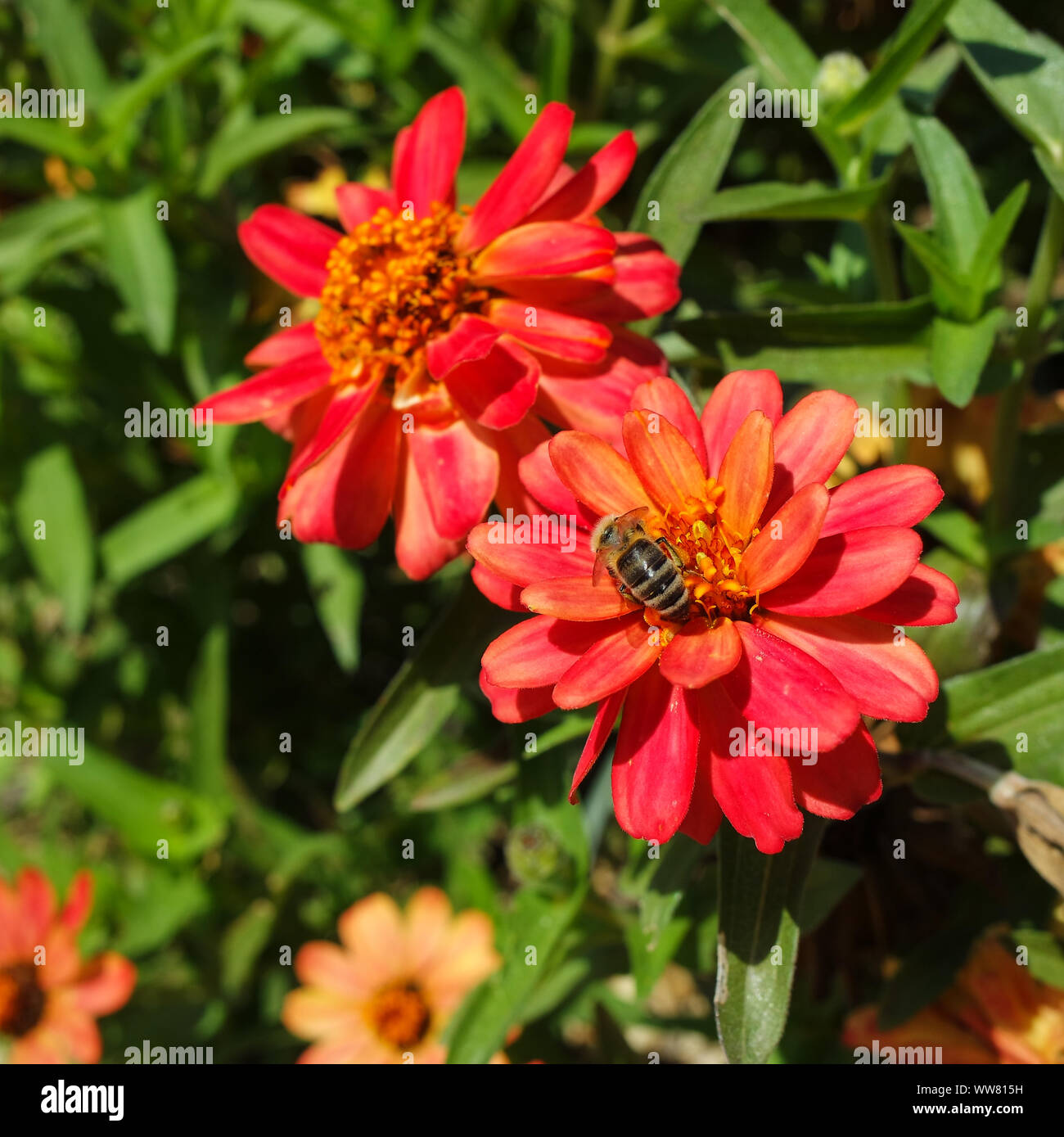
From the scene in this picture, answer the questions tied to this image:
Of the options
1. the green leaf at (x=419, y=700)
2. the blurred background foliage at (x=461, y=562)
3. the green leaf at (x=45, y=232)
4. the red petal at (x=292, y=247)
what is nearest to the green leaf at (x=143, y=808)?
the blurred background foliage at (x=461, y=562)

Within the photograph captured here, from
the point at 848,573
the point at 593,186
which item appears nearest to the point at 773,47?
the point at 593,186

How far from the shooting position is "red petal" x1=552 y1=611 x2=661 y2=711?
46.1 inches

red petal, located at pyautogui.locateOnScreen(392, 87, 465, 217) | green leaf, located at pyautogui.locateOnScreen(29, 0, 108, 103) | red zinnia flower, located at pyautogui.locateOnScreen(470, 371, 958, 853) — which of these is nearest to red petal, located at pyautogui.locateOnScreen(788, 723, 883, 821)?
red zinnia flower, located at pyautogui.locateOnScreen(470, 371, 958, 853)

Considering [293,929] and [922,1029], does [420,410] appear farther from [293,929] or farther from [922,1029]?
[293,929]

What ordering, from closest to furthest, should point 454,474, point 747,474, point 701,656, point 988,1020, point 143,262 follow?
point 701,656
point 747,474
point 454,474
point 988,1020
point 143,262

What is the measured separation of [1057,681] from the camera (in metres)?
1.63

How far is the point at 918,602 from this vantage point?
1.26 meters

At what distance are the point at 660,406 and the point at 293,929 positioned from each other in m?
2.34

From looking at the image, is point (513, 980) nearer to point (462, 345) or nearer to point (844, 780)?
point (844, 780)

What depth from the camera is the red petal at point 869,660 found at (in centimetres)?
118

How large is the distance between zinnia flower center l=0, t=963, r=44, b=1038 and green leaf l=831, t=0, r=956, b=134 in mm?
2576

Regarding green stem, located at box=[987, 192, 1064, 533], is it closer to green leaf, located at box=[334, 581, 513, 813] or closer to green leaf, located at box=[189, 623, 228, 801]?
green leaf, located at box=[334, 581, 513, 813]

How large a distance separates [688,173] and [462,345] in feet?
2.04

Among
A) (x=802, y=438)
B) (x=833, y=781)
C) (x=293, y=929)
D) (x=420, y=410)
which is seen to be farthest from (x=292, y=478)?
(x=293, y=929)
